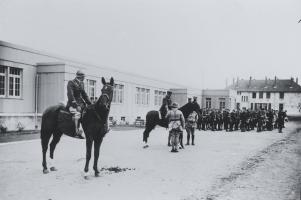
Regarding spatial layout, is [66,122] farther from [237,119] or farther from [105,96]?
[237,119]

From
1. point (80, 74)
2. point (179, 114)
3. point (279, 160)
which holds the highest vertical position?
point (80, 74)

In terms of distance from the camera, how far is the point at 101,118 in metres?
8.49

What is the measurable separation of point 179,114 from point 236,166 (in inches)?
148

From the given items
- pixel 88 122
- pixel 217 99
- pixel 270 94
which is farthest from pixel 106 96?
pixel 270 94

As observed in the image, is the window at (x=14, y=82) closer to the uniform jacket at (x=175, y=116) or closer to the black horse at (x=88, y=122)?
the uniform jacket at (x=175, y=116)

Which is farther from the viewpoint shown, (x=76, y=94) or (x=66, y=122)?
(x=66, y=122)

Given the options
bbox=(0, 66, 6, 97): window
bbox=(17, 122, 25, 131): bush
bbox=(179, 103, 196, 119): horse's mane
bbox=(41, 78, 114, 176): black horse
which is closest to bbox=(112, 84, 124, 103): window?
bbox=(17, 122, 25, 131): bush

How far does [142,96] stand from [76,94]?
29.5 meters

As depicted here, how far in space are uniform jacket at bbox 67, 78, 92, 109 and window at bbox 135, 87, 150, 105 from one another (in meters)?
27.8

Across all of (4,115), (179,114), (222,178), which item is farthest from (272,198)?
(4,115)

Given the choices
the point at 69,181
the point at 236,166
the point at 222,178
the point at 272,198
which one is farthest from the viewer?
the point at 236,166

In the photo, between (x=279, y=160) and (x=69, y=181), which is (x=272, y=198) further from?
(x=279, y=160)

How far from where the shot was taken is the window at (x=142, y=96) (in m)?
37.4

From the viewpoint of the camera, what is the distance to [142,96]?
126 ft
